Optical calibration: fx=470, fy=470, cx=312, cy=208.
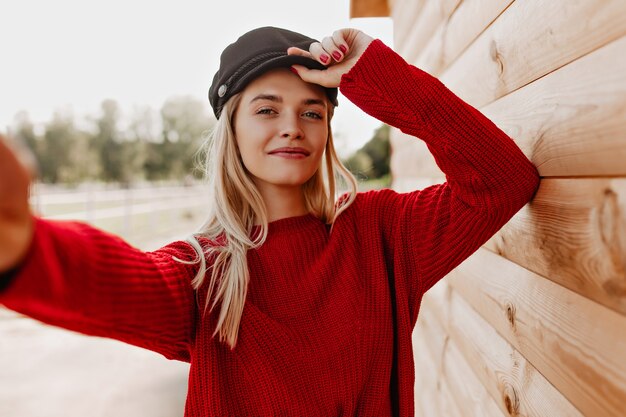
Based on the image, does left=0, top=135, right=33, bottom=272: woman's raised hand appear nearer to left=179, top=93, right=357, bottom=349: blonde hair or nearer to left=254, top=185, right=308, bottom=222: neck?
left=179, top=93, right=357, bottom=349: blonde hair

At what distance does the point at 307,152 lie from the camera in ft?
4.44

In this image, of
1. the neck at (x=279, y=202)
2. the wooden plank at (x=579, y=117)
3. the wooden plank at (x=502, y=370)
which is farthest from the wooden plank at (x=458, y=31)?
the wooden plank at (x=502, y=370)

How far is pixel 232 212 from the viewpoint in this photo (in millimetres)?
1351

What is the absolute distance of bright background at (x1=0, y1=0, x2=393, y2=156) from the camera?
27797 millimetres

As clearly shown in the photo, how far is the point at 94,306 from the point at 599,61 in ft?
3.03

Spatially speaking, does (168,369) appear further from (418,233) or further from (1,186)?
(1,186)

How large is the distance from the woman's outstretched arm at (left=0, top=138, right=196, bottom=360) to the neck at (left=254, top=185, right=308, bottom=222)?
385 mm

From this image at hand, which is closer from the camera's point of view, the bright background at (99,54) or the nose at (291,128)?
the nose at (291,128)

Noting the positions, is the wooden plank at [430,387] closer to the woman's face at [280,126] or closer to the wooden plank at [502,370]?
the wooden plank at [502,370]

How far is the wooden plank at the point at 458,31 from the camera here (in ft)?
4.36

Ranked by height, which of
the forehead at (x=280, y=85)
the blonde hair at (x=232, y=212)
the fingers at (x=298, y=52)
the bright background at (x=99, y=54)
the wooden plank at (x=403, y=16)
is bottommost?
the blonde hair at (x=232, y=212)

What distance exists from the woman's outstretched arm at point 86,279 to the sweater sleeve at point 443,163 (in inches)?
23.5

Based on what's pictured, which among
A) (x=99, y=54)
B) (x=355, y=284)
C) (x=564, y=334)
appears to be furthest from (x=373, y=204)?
(x=99, y=54)

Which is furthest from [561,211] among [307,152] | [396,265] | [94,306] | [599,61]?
[94,306]
